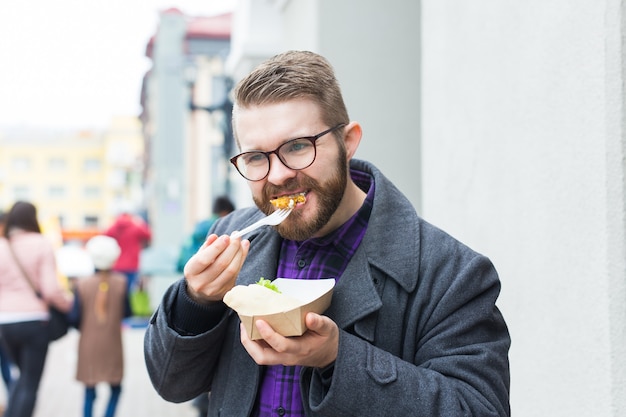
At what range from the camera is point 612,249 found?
7.63ft

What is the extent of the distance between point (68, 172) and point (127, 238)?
53418 mm

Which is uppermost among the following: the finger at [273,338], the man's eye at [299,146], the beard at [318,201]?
the man's eye at [299,146]

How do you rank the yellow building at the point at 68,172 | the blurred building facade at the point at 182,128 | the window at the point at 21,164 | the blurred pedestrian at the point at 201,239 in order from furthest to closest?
the window at the point at 21,164, the yellow building at the point at 68,172, the blurred building facade at the point at 182,128, the blurred pedestrian at the point at 201,239

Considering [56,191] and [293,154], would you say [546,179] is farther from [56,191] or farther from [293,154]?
[56,191]

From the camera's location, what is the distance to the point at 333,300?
1.86 metres

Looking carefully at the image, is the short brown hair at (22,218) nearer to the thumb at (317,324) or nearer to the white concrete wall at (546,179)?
the white concrete wall at (546,179)

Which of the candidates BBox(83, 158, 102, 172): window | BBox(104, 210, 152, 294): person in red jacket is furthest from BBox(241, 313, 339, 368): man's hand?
BBox(83, 158, 102, 172): window

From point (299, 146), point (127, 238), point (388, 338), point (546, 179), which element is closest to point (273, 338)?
point (388, 338)

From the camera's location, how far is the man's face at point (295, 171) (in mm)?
1791

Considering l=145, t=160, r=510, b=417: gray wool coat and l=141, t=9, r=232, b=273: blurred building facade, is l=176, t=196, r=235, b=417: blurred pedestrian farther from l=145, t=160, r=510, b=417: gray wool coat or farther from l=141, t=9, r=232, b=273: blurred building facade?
l=141, t=9, r=232, b=273: blurred building facade

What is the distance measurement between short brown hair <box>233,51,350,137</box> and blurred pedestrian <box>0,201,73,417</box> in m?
4.61

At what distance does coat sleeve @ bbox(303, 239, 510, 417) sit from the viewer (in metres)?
1.62

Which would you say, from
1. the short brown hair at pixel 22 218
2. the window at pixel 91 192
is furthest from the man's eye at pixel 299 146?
the window at pixel 91 192

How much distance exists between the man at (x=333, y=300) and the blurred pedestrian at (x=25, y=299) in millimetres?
4305
